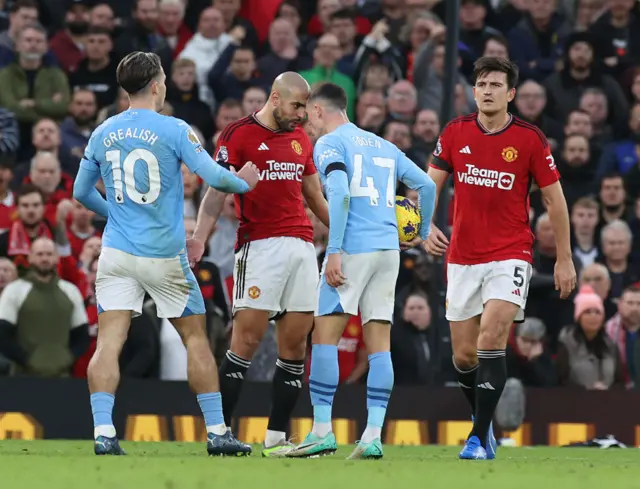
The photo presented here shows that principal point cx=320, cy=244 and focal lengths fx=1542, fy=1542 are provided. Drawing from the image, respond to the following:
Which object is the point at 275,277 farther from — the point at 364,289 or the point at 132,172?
the point at 132,172

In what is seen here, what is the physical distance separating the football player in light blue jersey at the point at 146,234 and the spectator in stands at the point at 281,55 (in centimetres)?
838

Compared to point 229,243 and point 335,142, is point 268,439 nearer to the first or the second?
point 335,142

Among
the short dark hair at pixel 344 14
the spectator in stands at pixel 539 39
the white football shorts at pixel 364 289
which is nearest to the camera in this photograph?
the white football shorts at pixel 364 289

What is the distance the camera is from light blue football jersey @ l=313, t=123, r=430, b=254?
10.2 m

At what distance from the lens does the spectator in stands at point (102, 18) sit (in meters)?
17.6

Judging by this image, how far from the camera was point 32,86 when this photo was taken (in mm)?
16891

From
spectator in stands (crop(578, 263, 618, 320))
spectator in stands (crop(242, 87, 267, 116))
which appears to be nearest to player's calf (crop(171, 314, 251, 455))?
spectator in stands (crop(578, 263, 618, 320))

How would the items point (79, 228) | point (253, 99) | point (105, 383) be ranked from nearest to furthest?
point (105, 383), point (79, 228), point (253, 99)

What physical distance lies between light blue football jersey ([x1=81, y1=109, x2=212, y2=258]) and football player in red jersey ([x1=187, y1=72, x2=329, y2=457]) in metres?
0.67

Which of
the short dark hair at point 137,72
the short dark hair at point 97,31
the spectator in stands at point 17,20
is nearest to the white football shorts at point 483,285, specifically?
the short dark hair at point 137,72

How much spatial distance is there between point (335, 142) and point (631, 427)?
541cm

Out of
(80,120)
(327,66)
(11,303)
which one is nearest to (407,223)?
(11,303)

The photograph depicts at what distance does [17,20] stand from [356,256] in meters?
8.48

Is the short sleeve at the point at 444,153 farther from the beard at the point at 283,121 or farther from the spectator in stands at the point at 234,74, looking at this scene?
the spectator in stands at the point at 234,74
